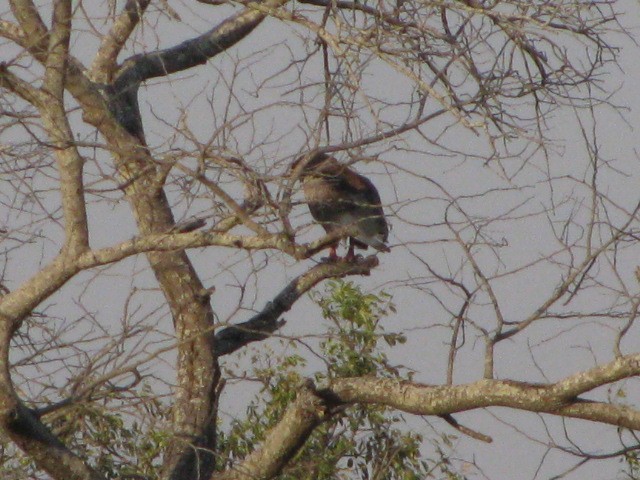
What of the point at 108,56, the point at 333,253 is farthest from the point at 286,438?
the point at 108,56

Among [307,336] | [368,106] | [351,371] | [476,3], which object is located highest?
[476,3]

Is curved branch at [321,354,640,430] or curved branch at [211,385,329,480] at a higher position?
curved branch at [321,354,640,430]

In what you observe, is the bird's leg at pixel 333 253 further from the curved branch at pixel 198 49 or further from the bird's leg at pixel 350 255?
the curved branch at pixel 198 49

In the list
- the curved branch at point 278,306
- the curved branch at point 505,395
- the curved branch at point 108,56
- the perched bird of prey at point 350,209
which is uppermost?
the perched bird of prey at point 350,209

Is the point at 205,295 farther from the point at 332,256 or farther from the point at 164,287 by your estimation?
the point at 332,256

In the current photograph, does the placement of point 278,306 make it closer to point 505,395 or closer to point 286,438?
point 286,438

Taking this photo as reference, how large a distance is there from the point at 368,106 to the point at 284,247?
0.59m

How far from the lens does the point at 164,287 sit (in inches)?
223

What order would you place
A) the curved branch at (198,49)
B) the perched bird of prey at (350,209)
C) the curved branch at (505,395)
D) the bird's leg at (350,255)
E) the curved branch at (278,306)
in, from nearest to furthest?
the curved branch at (505,395) < the curved branch at (278,306) < the curved branch at (198,49) < the bird's leg at (350,255) < the perched bird of prey at (350,209)

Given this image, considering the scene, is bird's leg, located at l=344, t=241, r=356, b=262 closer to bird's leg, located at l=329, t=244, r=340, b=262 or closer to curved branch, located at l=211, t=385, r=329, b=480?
bird's leg, located at l=329, t=244, r=340, b=262

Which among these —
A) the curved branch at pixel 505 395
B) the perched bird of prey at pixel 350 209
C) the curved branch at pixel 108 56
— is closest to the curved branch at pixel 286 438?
the curved branch at pixel 505 395

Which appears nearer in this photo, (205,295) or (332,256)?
(205,295)

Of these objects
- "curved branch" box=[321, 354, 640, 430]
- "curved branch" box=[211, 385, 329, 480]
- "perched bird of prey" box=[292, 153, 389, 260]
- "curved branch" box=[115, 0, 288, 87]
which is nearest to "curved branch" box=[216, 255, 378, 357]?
"perched bird of prey" box=[292, 153, 389, 260]

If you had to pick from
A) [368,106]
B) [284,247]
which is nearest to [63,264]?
[284,247]
